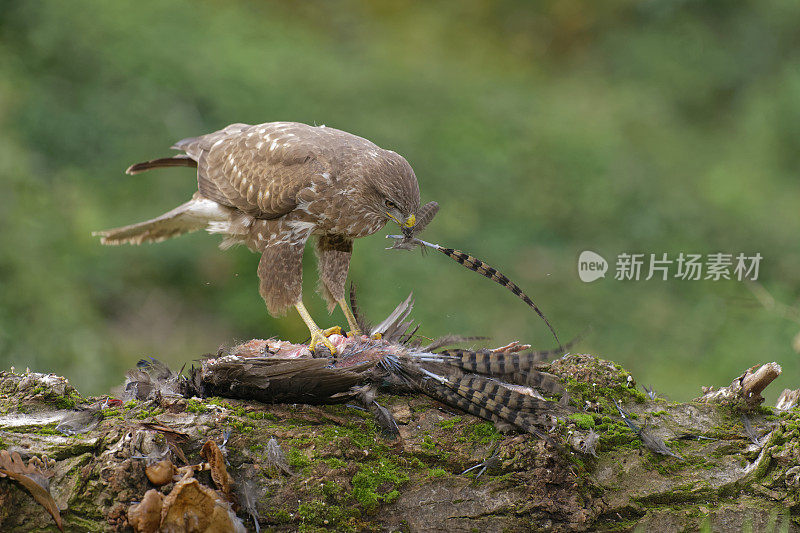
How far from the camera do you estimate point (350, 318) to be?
442 cm

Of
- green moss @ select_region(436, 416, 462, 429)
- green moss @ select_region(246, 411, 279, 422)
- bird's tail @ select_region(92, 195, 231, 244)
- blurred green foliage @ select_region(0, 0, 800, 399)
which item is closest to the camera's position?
green moss @ select_region(246, 411, 279, 422)

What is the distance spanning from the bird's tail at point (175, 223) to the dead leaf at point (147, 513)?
7.88 ft

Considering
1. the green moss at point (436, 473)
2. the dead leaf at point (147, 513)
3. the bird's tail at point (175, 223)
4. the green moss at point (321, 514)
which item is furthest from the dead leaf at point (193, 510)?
the bird's tail at point (175, 223)

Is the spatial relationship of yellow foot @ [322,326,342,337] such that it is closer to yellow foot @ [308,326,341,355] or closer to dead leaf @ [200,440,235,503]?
yellow foot @ [308,326,341,355]

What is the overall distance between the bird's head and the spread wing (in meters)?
0.27

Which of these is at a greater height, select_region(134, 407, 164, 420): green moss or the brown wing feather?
the brown wing feather

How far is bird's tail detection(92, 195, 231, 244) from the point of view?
15.7 feet

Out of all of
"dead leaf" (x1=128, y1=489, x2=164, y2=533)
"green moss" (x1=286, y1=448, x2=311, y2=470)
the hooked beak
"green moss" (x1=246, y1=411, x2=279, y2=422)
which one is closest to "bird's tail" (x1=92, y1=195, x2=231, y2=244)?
the hooked beak

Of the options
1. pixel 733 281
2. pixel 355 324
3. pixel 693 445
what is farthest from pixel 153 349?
pixel 733 281

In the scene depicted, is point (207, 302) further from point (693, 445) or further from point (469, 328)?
point (693, 445)

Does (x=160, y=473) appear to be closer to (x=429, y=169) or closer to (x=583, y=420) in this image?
(x=583, y=420)

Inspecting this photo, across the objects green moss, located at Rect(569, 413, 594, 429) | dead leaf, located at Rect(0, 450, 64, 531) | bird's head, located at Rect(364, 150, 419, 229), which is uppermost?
bird's head, located at Rect(364, 150, 419, 229)

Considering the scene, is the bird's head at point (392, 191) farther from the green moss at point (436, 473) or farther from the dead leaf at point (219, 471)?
the dead leaf at point (219, 471)

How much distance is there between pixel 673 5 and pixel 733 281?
17.0 ft
